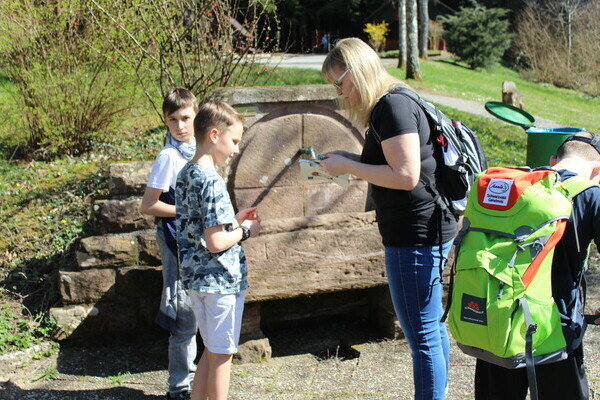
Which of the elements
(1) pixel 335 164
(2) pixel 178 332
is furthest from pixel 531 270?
(2) pixel 178 332

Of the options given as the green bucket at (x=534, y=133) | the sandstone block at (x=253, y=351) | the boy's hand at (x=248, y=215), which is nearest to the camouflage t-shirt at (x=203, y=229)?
the boy's hand at (x=248, y=215)

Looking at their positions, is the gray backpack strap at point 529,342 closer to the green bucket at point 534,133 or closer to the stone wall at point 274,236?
the green bucket at point 534,133

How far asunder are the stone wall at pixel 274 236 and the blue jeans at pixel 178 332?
18.0 inches

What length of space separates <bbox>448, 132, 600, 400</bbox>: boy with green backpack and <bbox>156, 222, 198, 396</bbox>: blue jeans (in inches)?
65.1

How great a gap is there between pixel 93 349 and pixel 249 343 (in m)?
1.08

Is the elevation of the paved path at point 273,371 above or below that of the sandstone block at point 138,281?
below

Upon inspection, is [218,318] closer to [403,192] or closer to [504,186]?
[403,192]

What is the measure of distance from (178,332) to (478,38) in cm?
2829

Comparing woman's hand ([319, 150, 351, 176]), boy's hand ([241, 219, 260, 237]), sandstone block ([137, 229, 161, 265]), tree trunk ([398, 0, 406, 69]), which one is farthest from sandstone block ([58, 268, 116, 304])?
tree trunk ([398, 0, 406, 69])

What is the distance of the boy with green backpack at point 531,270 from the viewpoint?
2.13 metres

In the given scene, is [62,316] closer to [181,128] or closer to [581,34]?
[181,128]

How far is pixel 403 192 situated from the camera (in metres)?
2.58

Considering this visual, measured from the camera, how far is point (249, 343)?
3.91 m

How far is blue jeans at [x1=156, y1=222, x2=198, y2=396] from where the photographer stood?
3430 millimetres
